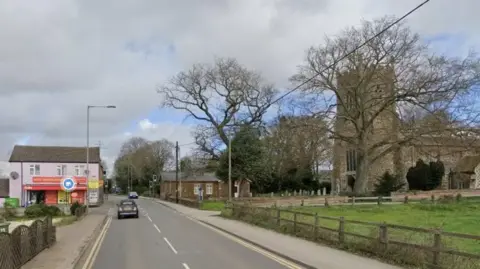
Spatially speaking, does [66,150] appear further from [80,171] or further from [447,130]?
[447,130]

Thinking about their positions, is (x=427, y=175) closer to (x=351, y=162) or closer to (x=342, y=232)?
(x=351, y=162)

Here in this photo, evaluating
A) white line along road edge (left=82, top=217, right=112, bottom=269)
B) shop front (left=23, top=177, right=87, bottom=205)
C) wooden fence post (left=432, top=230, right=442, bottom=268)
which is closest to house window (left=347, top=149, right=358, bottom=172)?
→ shop front (left=23, top=177, right=87, bottom=205)

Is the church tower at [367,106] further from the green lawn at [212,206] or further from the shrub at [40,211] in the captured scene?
the shrub at [40,211]

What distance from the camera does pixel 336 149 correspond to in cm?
7238

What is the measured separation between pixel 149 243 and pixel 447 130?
3741 cm

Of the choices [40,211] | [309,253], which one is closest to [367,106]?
[40,211]

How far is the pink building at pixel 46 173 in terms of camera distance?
76875 mm

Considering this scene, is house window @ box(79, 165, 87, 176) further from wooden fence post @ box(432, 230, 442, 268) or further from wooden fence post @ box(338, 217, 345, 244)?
wooden fence post @ box(432, 230, 442, 268)

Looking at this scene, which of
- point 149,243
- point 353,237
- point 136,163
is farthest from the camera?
point 136,163

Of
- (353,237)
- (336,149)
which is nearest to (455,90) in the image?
(336,149)

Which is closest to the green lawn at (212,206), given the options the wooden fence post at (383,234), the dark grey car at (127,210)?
the dark grey car at (127,210)

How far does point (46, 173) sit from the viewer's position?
79.2 meters

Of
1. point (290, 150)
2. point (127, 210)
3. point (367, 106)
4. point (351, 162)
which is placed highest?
point (367, 106)

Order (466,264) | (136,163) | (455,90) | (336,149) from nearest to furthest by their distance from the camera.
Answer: (466,264) → (455,90) → (336,149) → (136,163)
